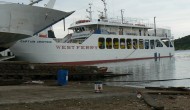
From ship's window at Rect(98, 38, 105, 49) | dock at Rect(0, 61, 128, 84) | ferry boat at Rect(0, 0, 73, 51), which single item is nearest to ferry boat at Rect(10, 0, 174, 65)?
ship's window at Rect(98, 38, 105, 49)

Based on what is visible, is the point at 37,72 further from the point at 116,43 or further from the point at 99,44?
the point at 116,43

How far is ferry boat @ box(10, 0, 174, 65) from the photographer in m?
34.4

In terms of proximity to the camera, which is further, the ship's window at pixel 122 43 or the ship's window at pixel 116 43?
the ship's window at pixel 122 43

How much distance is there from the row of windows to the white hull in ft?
1.60

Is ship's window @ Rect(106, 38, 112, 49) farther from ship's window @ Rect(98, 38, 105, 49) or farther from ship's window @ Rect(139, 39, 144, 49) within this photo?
ship's window @ Rect(139, 39, 144, 49)

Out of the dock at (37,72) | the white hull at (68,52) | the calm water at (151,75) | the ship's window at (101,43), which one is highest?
the ship's window at (101,43)

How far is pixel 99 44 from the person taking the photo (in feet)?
142

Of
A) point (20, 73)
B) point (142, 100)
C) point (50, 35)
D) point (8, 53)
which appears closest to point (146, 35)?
point (50, 35)

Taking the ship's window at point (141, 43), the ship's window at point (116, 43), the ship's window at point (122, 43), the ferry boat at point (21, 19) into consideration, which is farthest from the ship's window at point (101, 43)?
the ferry boat at point (21, 19)

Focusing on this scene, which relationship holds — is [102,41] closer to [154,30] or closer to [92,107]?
[154,30]

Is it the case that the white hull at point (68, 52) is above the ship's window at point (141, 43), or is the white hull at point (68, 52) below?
below

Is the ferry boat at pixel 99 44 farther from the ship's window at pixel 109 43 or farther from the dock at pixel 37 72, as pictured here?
the dock at pixel 37 72

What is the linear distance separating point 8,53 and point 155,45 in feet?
99.1

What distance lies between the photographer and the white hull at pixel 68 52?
109 feet
